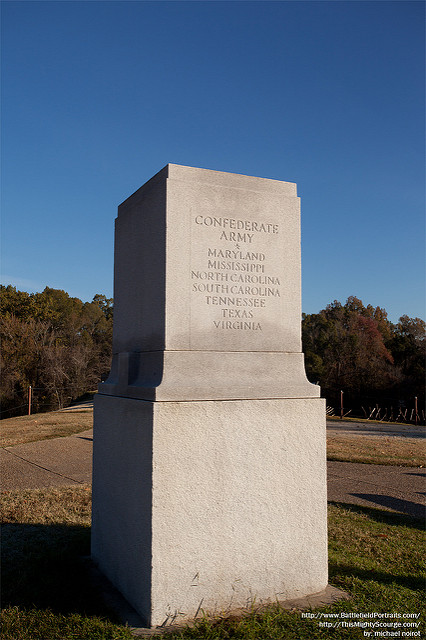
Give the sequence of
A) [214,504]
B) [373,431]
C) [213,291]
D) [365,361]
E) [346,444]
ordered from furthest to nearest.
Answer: [365,361]
[373,431]
[346,444]
[213,291]
[214,504]

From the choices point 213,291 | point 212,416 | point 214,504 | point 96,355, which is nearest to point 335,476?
point 214,504

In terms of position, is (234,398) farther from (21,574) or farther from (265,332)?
(21,574)

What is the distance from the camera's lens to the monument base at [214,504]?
10.3ft

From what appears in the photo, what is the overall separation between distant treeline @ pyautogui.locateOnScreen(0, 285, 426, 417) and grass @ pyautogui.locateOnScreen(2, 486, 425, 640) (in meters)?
23.8

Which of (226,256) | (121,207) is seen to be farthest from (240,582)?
(121,207)

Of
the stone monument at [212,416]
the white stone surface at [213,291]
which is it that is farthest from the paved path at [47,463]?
the white stone surface at [213,291]

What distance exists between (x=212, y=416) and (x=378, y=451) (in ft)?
27.6

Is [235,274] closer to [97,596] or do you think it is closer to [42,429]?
[97,596]

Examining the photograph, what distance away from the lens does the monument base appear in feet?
10.3

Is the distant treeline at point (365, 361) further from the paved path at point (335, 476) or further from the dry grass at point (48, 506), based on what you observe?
the dry grass at point (48, 506)

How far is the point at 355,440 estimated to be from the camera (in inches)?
501

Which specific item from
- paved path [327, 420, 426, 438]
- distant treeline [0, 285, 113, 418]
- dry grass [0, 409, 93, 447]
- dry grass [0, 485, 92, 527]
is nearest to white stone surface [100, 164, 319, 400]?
dry grass [0, 485, 92, 527]

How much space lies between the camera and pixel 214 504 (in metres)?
3.28

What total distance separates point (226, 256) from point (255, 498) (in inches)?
66.1
